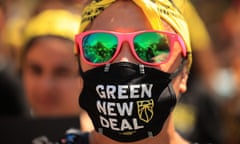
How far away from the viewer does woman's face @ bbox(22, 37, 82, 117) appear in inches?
208

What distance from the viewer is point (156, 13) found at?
3.41m

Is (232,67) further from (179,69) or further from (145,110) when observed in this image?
(145,110)

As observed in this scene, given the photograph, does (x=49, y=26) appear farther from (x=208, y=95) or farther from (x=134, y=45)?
(x=134, y=45)

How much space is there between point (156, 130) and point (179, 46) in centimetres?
40

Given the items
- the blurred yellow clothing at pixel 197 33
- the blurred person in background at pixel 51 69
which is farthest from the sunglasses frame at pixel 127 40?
the blurred yellow clothing at pixel 197 33

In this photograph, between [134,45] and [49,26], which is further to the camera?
[49,26]

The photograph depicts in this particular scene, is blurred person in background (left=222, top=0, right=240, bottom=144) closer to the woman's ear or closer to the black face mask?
the woman's ear

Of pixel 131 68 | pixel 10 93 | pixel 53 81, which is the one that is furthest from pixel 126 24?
pixel 10 93

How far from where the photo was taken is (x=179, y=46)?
348cm

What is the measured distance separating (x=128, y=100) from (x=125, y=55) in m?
0.21

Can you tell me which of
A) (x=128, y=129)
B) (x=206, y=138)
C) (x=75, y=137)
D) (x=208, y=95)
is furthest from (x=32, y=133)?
(x=208, y=95)

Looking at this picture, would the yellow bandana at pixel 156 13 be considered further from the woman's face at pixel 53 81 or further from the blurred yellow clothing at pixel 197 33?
the blurred yellow clothing at pixel 197 33

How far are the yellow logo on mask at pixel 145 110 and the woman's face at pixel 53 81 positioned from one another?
1878mm

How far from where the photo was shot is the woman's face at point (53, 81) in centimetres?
529
